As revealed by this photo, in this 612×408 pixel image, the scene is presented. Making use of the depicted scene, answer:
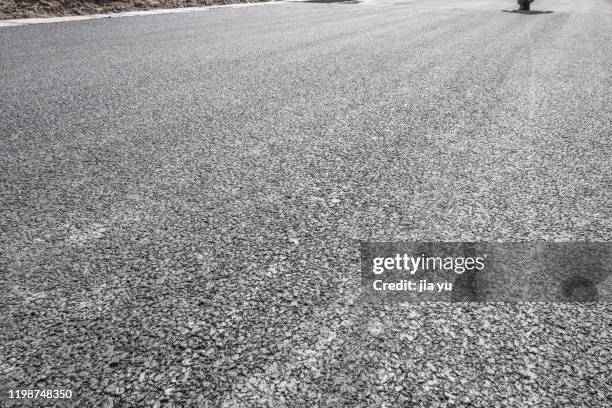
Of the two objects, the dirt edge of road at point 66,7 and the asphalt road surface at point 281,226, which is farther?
the dirt edge of road at point 66,7

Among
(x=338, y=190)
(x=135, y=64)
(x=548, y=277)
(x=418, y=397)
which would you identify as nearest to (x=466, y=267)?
(x=548, y=277)

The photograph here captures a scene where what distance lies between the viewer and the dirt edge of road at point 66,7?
11398 millimetres

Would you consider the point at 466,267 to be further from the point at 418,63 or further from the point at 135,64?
the point at 135,64

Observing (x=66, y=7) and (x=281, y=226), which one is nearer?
(x=281, y=226)

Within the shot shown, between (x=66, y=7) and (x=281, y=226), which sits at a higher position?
(x=66, y=7)

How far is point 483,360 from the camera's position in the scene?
1.55 metres

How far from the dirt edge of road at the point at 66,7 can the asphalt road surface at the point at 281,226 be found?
771 centimetres

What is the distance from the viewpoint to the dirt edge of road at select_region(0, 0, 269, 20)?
11398 millimetres

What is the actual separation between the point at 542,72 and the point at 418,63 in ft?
5.99

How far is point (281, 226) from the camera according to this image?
2391 millimetres

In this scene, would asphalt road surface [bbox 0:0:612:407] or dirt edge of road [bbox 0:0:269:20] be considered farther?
dirt edge of road [bbox 0:0:269:20]

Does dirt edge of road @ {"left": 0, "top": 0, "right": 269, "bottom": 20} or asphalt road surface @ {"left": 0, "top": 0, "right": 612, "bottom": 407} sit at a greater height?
dirt edge of road @ {"left": 0, "top": 0, "right": 269, "bottom": 20}

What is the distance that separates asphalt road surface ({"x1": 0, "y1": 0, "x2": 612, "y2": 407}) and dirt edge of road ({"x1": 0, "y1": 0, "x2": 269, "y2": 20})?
7706mm

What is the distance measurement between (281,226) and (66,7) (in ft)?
45.5
